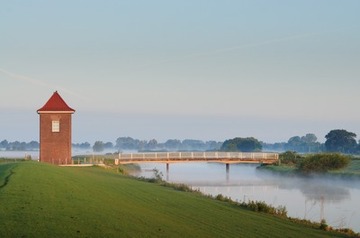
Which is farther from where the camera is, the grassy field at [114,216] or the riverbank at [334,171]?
the riverbank at [334,171]

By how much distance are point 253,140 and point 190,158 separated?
319ft

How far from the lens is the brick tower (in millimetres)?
47562

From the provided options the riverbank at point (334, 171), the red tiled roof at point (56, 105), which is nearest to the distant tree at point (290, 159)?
the riverbank at point (334, 171)

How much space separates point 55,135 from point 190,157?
65.2ft

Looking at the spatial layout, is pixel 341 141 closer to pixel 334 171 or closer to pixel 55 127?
pixel 334 171

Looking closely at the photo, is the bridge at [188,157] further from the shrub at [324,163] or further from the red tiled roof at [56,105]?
the red tiled roof at [56,105]

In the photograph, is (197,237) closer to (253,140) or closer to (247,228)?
(247,228)

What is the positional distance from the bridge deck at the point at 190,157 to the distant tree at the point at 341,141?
79.1m

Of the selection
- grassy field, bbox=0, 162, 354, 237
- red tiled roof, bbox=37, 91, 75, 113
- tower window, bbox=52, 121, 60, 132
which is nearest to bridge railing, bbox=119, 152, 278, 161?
red tiled roof, bbox=37, 91, 75, 113

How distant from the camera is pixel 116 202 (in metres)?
19.4

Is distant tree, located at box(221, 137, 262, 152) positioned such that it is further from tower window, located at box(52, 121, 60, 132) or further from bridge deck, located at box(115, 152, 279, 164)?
tower window, located at box(52, 121, 60, 132)

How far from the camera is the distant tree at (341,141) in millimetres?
142625

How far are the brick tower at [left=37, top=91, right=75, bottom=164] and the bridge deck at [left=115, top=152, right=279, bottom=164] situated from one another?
1046cm

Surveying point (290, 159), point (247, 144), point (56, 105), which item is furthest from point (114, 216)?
point (247, 144)
